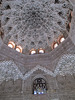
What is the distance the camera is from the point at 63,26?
10.4m

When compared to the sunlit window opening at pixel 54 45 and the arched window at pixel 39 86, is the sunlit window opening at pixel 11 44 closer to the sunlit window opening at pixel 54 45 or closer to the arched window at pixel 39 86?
the sunlit window opening at pixel 54 45

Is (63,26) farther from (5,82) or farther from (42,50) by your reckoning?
(5,82)

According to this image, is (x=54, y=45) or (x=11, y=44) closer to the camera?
(x=11, y=44)

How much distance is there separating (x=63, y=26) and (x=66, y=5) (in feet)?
5.73

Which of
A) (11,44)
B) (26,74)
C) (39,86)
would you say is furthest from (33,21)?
(39,86)

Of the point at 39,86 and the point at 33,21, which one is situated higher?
the point at 33,21

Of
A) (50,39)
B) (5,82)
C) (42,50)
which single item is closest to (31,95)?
(5,82)

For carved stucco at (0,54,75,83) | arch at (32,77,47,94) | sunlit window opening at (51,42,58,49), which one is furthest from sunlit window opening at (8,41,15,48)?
arch at (32,77,47,94)

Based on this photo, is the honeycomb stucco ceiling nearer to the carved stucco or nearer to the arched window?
the carved stucco

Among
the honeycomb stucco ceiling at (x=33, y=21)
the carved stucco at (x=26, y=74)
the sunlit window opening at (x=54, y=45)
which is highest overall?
the honeycomb stucco ceiling at (x=33, y=21)

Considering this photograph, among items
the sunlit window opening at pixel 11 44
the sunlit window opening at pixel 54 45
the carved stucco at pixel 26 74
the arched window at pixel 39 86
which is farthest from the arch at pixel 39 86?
the sunlit window opening at pixel 11 44

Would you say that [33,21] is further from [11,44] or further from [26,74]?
[26,74]

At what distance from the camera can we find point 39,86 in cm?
835

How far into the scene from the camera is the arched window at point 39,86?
26.3 feet
